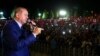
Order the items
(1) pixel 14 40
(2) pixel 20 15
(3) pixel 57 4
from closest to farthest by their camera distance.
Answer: (1) pixel 14 40 → (2) pixel 20 15 → (3) pixel 57 4

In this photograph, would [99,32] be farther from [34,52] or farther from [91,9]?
[91,9]

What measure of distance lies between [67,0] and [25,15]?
89.0 ft

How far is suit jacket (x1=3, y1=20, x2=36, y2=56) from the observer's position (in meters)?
3.72

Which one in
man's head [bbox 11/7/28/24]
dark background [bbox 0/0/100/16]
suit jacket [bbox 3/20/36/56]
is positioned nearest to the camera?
suit jacket [bbox 3/20/36/56]

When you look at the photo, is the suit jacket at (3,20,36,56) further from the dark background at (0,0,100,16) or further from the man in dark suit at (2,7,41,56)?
the dark background at (0,0,100,16)

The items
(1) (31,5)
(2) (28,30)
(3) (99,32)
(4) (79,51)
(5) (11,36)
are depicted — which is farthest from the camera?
(1) (31,5)

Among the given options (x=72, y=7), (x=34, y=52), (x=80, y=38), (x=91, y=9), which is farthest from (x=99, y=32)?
(x=72, y=7)

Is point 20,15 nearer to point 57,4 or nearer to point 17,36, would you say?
point 17,36

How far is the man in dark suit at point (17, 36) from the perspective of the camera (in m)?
3.73

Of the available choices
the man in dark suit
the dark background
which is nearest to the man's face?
the man in dark suit

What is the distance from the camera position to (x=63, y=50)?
12.6m

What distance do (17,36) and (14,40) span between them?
0.08m

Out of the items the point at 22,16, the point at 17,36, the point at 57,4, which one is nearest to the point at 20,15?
the point at 22,16

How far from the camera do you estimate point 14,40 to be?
12.2ft
